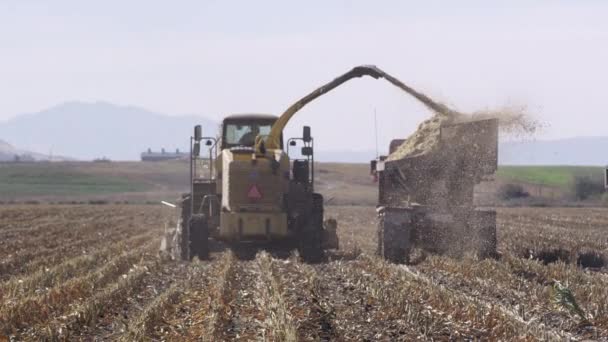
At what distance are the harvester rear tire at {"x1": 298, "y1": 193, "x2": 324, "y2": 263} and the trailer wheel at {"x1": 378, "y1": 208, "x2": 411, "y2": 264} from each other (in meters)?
1.56

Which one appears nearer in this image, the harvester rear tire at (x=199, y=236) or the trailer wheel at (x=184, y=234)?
the harvester rear tire at (x=199, y=236)

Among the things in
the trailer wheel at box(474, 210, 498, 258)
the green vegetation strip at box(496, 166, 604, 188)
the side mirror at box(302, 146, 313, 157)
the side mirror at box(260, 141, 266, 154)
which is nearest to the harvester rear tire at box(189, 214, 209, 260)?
the side mirror at box(260, 141, 266, 154)

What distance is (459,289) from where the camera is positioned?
1513 centimetres

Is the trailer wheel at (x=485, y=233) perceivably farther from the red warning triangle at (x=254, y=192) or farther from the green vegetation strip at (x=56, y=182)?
the green vegetation strip at (x=56, y=182)

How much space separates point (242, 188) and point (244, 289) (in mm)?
5777

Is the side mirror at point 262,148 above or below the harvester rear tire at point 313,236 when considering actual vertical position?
above

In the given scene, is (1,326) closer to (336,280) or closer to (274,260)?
(336,280)

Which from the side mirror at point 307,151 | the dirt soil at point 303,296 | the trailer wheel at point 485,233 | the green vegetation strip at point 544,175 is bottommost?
the green vegetation strip at point 544,175

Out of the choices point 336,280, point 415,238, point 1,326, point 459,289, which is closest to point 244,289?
point 336,280

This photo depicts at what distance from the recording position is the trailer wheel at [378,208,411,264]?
65.9ft

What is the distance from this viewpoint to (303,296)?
14469 millimetres

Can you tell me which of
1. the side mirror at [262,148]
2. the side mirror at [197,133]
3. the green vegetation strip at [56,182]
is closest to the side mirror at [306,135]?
the side mirror at [262,148]

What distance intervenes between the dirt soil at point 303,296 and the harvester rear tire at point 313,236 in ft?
1.05

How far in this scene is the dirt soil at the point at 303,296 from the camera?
456 inches
